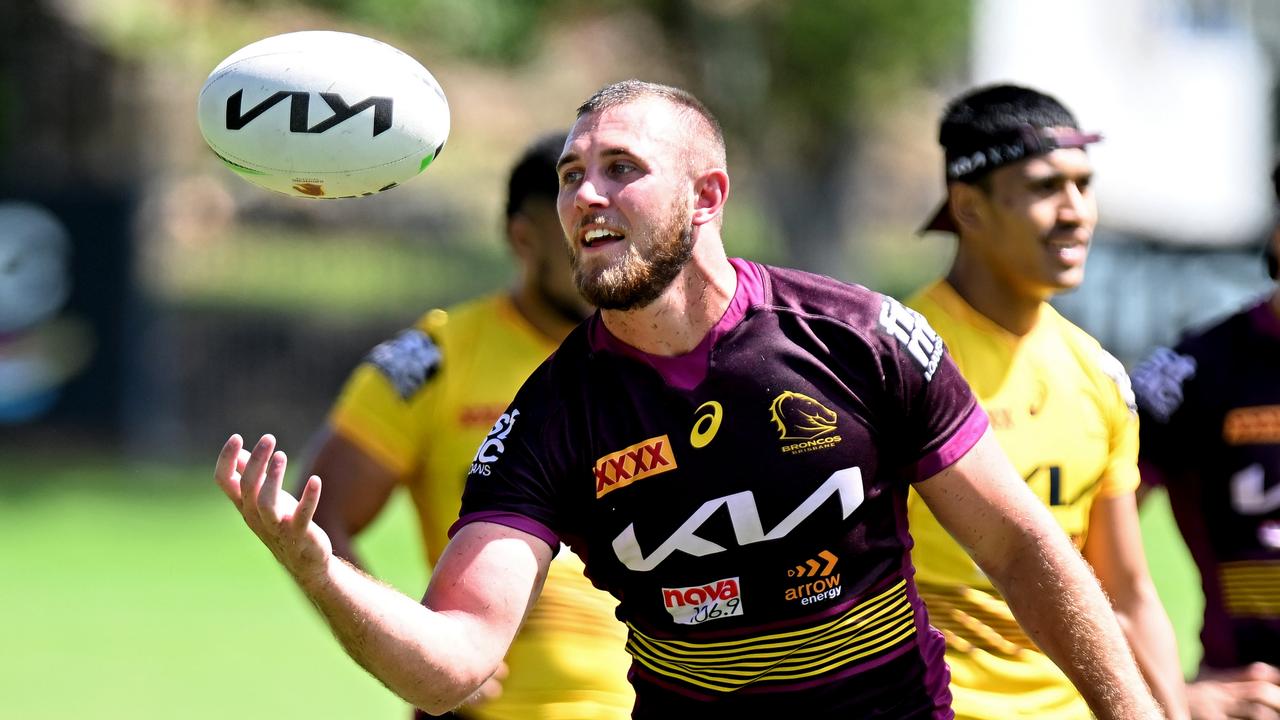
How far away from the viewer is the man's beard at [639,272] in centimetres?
410

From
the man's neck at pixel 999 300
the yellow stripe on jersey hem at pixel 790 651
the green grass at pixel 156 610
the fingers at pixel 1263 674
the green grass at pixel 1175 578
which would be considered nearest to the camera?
the yellow stripe on jersey hem at pixel 790 651

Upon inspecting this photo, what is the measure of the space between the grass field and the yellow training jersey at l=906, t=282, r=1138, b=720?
511cm

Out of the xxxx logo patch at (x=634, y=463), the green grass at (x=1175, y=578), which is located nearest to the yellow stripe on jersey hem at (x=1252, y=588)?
the xxxx logo patch at (x=634, y=463)

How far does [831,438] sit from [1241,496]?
2.35 meters

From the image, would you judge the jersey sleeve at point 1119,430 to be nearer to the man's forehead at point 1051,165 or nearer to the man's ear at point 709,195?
the man's forehead at point 1051,165

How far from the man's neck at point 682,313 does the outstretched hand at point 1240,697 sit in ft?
7.72

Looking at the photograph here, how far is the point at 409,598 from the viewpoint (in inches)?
154

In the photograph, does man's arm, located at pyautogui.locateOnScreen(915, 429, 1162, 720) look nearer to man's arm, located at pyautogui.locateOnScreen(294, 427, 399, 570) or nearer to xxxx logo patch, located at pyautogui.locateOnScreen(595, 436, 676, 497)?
xxxx logo patch, located at pyautogui.locateOnScreen(595, 436, 676, 497)

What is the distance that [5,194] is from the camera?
17.1 meters

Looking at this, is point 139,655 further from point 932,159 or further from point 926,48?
point 932,159

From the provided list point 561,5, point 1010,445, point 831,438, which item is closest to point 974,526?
point 831,438

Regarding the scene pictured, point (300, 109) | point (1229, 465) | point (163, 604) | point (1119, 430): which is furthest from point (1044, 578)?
point (163, 604)

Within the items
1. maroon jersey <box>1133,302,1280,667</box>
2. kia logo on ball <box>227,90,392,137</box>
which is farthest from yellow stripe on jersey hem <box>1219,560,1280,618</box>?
kia logo on ball <box>227,90,392,137</box>

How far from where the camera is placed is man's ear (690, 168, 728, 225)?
4293mm
